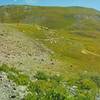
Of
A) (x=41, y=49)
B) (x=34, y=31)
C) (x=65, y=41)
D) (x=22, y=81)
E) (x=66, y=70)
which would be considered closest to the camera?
(x=22, y=81)

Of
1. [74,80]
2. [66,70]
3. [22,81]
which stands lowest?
[66,70]

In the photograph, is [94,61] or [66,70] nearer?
[66,70]

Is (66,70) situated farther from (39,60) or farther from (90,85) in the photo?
(90,85)

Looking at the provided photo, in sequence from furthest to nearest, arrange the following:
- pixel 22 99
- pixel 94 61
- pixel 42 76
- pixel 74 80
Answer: pixel 94 61 < pixel 74 80 < pixel 42 76 < pixel 22 99

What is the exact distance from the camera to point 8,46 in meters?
59.2

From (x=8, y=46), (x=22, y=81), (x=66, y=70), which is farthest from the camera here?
(x=8, y=46)

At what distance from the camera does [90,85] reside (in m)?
39.8

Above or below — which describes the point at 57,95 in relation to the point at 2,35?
above

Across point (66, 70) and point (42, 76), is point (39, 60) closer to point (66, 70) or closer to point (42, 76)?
point (66, 70)

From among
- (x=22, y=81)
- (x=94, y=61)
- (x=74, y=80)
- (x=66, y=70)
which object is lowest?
(x=94, y=61)

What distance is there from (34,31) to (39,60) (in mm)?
36641

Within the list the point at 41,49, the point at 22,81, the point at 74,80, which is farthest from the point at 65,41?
the point at 22,81

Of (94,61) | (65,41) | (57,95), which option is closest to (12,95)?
(57,95)

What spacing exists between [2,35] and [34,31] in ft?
80.5
